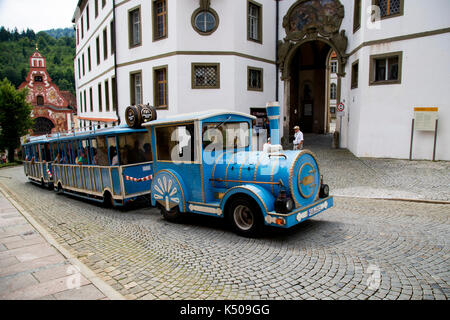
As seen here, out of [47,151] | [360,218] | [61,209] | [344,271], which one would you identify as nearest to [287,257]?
[344,271]

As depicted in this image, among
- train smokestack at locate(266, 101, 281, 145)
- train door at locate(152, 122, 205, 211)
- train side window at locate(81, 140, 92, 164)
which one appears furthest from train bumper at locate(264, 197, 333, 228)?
train side window at locate(81, 140, 92, 164)

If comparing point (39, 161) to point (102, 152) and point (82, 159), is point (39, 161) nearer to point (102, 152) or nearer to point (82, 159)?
point (82, 159)

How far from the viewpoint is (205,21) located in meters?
16.7

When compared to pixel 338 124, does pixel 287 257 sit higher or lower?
lower

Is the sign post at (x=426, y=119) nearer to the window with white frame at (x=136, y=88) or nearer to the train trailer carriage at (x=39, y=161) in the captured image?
the window with white frame at (x=136, y=88)

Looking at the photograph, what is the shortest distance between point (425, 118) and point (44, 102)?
55.8 meters

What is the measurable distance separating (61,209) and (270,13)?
1551cm

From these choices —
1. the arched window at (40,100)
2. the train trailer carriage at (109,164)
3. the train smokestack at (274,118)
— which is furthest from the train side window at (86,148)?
the arched window at (40,100)

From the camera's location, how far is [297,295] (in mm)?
3980

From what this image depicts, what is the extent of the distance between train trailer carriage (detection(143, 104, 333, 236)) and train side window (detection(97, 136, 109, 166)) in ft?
9.17

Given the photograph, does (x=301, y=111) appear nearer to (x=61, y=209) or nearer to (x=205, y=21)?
(x=205, y=21)

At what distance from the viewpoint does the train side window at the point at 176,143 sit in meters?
6.87

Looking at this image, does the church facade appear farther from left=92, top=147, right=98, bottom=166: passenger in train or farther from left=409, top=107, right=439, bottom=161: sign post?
left=409, top=107, right=439, bottom=161: sign post

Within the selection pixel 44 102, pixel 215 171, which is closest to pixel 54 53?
pixel 44 102
